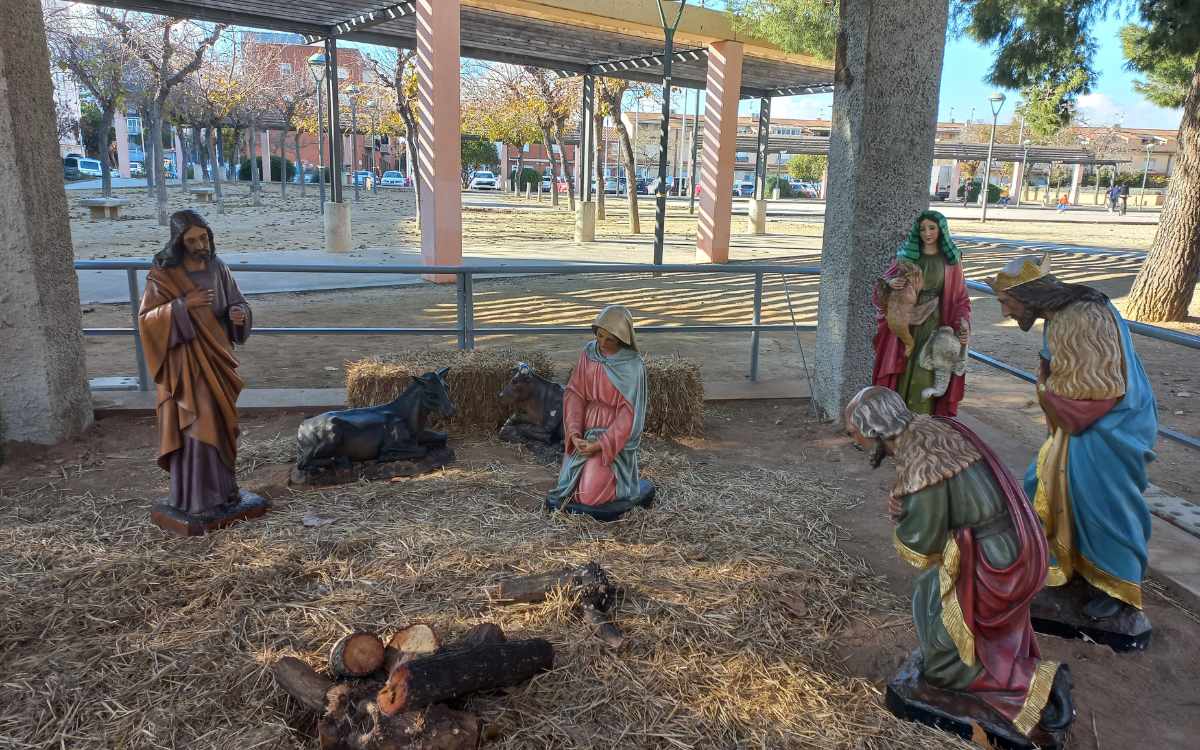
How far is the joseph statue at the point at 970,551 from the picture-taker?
8.11 feet

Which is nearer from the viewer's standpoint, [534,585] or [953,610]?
[953,610]

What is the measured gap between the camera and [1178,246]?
10.5m

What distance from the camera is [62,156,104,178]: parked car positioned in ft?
145

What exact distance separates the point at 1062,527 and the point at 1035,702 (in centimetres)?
107

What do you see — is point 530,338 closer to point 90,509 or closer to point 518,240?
point 90,509

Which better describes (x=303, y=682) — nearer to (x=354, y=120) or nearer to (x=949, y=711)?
(x=949, y=711)

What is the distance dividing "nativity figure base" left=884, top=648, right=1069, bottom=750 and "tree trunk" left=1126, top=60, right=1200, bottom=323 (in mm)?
10092

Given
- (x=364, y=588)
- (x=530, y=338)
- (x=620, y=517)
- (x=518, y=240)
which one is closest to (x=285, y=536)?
(x=364, y=588)

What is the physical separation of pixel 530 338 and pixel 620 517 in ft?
17.1

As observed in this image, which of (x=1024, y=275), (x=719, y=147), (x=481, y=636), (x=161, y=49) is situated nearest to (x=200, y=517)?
(x=481, y=636)

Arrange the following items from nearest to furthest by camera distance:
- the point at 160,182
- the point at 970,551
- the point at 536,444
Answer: the point at 970,551
the point at 536,444
the point at 160,182

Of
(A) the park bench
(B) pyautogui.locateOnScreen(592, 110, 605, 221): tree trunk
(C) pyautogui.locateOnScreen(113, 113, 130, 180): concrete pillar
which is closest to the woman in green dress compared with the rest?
(B) pyautogui.locateOnScreen(592, 110, 605, 221): tree trunk

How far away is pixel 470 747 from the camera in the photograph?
8.40ft

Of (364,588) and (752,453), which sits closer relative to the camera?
(364,588)
